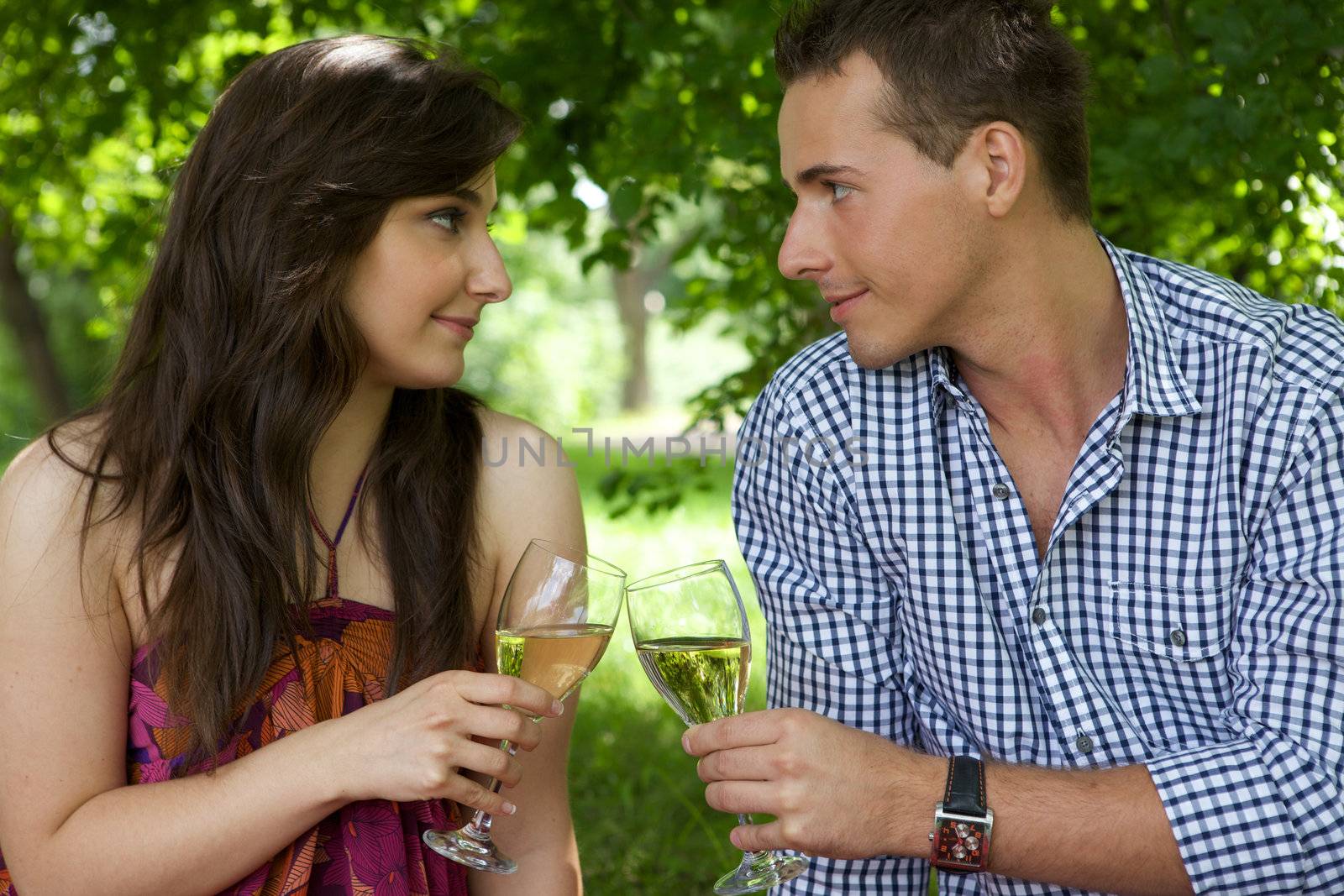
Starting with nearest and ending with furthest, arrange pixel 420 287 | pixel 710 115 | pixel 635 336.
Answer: pixel 420 287, pixel 710 115, pixel 635 336

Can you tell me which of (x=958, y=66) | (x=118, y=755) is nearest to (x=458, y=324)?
(x=118, y=755)

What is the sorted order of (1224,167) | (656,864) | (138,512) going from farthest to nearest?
(656,864) → (1224,167) → (138,512)

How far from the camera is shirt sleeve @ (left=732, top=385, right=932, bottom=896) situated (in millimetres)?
2316

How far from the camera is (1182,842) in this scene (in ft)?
6.20

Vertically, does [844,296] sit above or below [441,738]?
above

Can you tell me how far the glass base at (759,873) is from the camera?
5.67 ft

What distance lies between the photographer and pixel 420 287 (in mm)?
2283

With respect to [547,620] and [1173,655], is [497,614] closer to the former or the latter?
[547,620]

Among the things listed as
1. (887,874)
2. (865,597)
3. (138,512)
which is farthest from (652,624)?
(138,512)

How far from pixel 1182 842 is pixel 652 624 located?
878 mm

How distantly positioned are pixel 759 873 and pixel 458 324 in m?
1.15

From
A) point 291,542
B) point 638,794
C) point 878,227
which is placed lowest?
point 638,794

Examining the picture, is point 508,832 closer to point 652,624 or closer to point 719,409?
point 652,624

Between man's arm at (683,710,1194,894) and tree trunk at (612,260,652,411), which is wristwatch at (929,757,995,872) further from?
tree trunk at (612,260,652,411)
